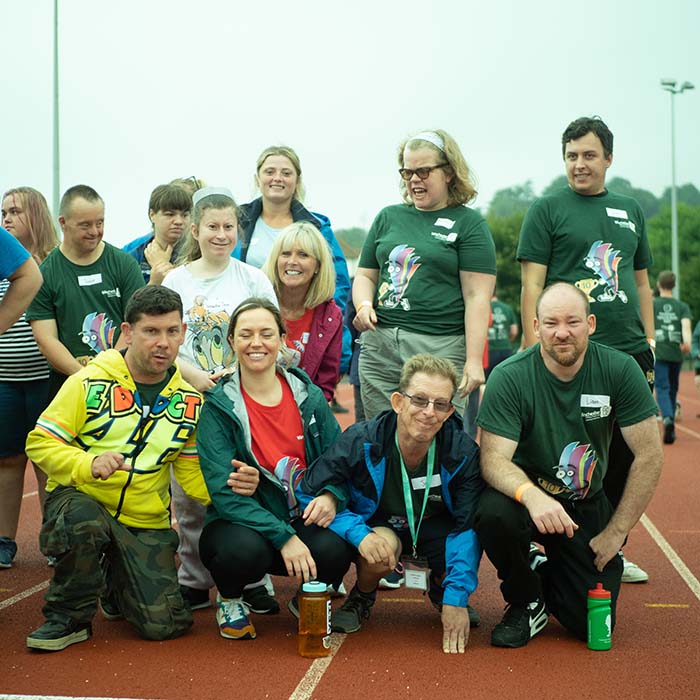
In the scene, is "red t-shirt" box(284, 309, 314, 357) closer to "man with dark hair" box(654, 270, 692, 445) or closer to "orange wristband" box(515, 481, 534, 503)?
"orange wristband" box(515, 481, 534, 503)

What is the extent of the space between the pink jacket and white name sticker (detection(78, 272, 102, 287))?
1251 millimetres

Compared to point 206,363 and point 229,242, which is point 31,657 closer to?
point 206,363

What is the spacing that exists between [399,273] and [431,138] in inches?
29.2

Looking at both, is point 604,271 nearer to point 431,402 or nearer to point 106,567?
point 431,402

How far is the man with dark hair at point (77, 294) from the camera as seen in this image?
5418mm

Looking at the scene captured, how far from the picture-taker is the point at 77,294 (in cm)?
547

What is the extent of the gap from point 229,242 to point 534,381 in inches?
71.5

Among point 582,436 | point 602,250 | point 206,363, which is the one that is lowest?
point 582,436

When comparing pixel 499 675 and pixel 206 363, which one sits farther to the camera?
pixel 206 363

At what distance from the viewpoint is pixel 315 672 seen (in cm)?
387

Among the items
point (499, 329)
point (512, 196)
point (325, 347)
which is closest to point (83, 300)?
point (325, 347)

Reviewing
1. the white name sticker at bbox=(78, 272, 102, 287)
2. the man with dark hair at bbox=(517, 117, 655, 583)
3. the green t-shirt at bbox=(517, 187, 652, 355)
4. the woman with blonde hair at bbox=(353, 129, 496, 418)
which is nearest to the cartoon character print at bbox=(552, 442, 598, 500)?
the man with dark hair at bbox=(517, 117, 655, 583)

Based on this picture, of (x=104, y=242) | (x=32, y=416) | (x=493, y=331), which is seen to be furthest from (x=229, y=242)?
(x=493, y=331)

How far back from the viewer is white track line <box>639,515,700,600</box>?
5262 mm
